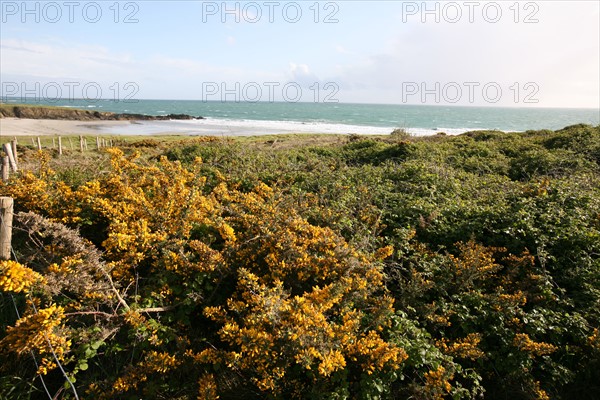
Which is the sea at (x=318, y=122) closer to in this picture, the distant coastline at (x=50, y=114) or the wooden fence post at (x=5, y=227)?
the distant coastline at (x=50, y=114)

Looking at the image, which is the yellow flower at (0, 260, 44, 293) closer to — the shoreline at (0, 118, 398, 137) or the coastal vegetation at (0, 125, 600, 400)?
the coastal vegetation at (0, 125, 600, 400)

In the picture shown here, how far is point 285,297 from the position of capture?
337 cm

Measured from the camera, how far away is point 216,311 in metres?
3.38

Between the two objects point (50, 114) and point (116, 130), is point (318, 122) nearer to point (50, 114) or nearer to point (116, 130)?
point (116, 130)

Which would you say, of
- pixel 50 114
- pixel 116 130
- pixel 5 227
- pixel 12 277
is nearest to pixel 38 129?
pixel 116 130

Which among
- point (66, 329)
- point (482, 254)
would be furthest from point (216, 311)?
point (482, 254)

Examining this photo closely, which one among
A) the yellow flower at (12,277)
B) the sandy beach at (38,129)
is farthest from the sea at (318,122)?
the yellow flower at (12,277)

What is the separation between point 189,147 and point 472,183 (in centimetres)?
920

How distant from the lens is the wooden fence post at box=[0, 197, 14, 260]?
3516mm

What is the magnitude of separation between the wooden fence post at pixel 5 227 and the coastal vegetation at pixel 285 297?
20 cm

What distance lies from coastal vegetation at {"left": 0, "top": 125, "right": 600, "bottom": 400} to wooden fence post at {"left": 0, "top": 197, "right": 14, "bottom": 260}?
0.20 meters

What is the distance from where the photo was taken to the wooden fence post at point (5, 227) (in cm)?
352

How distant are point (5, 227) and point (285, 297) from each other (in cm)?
305

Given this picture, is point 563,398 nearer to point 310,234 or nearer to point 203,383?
point 310,234
